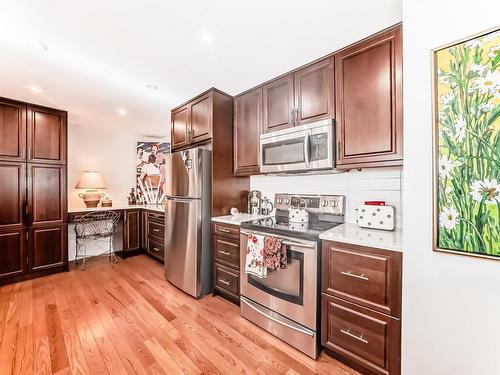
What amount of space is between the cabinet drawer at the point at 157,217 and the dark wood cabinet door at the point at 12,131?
180 cm

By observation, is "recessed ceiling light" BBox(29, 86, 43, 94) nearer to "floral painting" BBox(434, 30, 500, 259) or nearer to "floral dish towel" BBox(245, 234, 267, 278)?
"floral dish towel" BBox(245, 234, 267, 278)

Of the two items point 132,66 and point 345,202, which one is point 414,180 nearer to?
point 345,202

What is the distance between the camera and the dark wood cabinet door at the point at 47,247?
2.96m

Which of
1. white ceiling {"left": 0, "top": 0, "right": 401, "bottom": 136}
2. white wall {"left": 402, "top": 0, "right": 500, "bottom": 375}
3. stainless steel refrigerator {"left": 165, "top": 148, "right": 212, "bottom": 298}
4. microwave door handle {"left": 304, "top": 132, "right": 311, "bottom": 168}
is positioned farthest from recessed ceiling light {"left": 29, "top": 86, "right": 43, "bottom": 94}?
white wall {"left": 402, "top": 0, "right": 500, "bottom": 375}

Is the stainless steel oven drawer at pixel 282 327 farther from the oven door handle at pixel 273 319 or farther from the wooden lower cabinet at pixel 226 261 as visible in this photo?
the wooden lower cabinet at pixel 226 261

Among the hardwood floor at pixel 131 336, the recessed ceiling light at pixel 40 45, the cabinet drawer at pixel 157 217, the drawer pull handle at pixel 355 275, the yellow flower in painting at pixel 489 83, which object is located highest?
the recessed ceiling light at pixel 40 45

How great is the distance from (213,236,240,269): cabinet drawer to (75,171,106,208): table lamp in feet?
8.66

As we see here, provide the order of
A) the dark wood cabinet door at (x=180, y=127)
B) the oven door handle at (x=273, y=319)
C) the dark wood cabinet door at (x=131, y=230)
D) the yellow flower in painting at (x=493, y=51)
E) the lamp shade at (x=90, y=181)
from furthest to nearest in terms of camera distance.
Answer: the dark wood cabinet door at (x=131, y=230) → the lamp shade at (x=90, y=181) → the dark wood cabinet door at (x=180, y=127) → the oven door handle at (x=273, y=319) → the yellow flower in painting at (x=493, y=51)

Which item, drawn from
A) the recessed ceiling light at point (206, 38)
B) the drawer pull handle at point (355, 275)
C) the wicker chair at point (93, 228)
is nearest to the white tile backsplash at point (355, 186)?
the drawer pull handle at point (355, 275)

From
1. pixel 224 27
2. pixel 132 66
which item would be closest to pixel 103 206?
pixel 132 66

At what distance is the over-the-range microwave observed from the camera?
6.03 ft

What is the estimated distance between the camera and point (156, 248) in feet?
11.7

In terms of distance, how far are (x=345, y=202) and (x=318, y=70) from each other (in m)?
1.25

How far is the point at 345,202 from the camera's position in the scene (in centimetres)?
209
